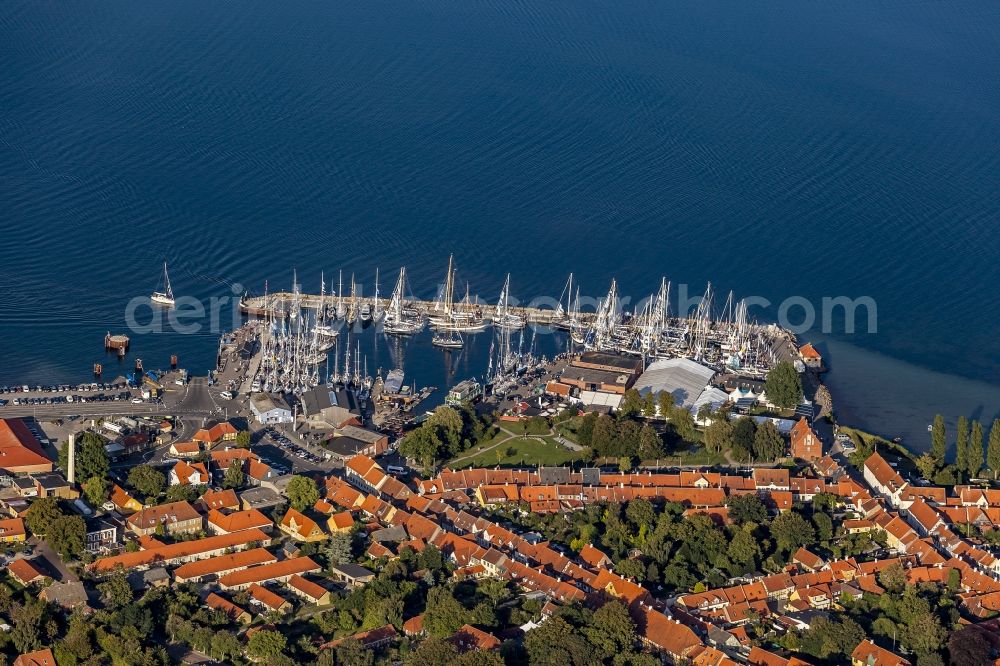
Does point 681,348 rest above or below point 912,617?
above

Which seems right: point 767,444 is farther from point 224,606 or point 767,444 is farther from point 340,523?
point 224,606

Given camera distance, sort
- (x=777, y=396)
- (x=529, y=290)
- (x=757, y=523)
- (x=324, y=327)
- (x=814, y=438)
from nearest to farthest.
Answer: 1. (x=757, y=523)
2. (x=814, y=438)
3. (x=777, y=396)
4. (x=324, y=327)
5. (x=529, y=290)

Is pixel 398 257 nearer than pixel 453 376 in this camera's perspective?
No

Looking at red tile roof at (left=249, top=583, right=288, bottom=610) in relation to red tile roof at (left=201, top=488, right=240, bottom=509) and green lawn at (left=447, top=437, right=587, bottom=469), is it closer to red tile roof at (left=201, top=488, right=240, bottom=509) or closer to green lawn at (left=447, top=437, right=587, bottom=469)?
red tile roof at (left=201, top=488, right=240, bottom=509)

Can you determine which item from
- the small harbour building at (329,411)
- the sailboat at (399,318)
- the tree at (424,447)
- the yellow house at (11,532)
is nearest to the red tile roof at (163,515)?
the yellow house at (11,532)

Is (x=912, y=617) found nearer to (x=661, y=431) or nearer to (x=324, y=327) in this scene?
(x=661, y=431)

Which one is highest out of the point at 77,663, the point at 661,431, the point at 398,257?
the point at 398,257

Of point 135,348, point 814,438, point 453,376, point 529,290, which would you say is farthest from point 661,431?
point 135,348

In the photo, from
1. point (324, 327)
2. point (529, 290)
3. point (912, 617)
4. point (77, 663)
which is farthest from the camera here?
point (529, 290)
